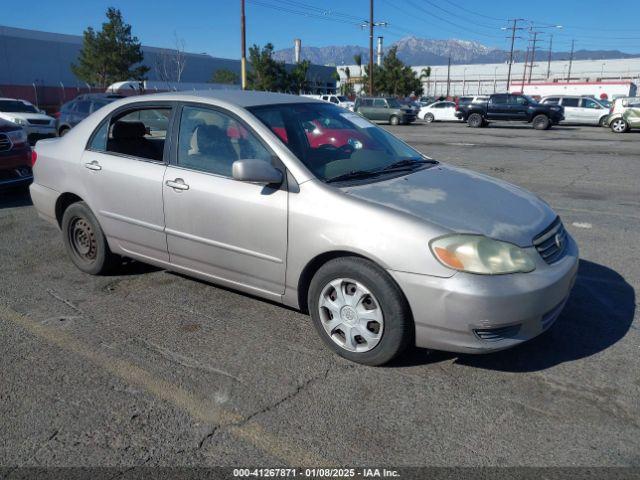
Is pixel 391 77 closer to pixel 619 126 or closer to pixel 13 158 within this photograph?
pixel 619 126

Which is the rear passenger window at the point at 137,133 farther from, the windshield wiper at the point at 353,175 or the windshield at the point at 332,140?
the windshield wiper at the point at 353,175

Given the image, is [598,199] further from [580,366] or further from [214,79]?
[214,79]

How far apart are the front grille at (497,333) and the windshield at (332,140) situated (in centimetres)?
134

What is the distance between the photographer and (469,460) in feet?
8.08

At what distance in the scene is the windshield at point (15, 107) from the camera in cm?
1736

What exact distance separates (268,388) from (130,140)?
2.65 meters

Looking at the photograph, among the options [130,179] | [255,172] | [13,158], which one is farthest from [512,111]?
[255,172]

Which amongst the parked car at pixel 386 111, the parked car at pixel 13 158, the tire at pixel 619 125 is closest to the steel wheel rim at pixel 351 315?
the parked car at pixel 13 158

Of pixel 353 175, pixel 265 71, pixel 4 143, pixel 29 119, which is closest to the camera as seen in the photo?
pixel 353 175

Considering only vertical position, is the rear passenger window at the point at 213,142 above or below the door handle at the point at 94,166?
above

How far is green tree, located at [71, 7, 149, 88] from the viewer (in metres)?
44.8

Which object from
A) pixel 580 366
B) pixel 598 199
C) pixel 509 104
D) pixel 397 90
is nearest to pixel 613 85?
pixel 397 90

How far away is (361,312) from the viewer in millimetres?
3184

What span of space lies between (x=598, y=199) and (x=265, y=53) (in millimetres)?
50820
